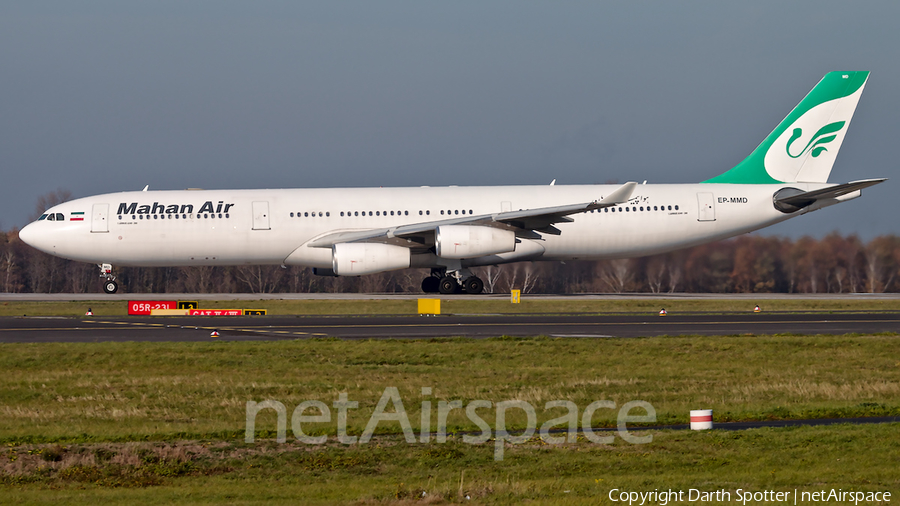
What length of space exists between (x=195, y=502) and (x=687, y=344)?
551 inches

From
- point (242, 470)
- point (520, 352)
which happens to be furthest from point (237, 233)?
point (242, 470)

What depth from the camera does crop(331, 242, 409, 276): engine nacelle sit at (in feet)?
116

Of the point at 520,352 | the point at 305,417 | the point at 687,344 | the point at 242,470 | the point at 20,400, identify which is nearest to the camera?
the point at 242,470

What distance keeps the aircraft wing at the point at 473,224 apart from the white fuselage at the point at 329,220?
1.38 feet

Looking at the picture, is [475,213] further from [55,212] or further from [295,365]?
[295,365]

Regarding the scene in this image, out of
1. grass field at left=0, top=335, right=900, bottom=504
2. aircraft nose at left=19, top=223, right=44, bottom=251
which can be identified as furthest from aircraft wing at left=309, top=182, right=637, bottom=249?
grass field at left=0, top=335, right=900, bottom=504

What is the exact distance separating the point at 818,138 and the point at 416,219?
57.1 ft

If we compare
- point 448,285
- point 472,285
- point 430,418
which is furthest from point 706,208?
point 430,418

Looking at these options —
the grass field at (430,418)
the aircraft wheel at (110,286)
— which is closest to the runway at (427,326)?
the grass field at (430,418)

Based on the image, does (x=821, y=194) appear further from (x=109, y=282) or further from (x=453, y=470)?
(x=453, y=470)

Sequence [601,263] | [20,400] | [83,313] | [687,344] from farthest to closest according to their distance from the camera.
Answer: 1. [601,263]
2. [83,313]
3. [687,344]
4. [20,400]

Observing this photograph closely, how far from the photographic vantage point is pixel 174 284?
55625 millimetres

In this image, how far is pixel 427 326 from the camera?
24750 millimetres

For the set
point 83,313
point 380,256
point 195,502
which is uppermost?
point 380,256
